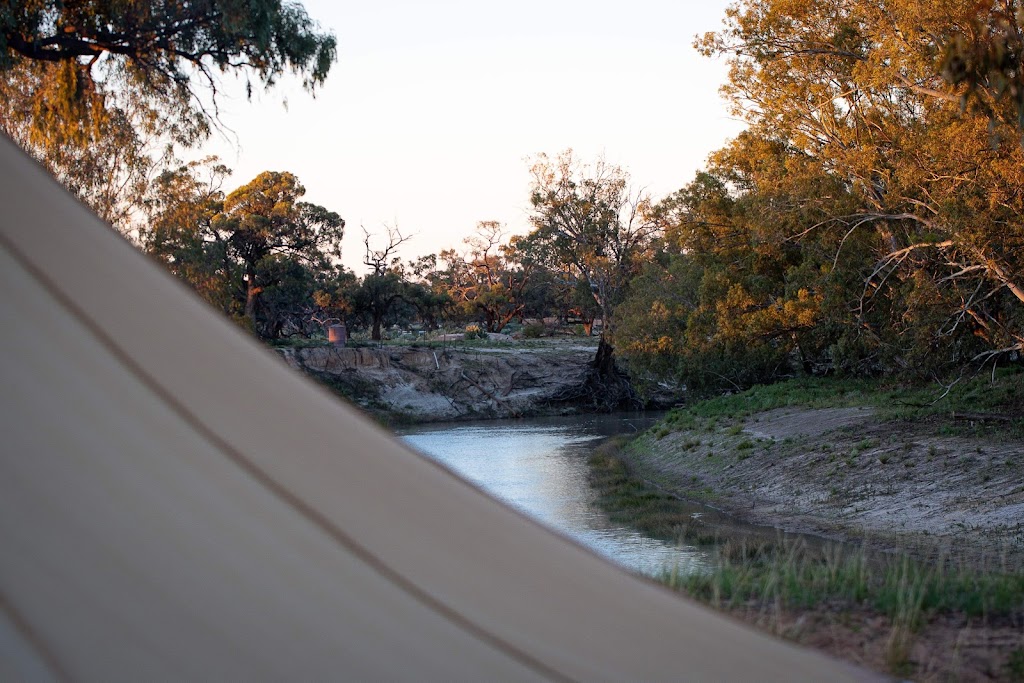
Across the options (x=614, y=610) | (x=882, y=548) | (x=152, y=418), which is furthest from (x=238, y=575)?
(x=882, y=548)

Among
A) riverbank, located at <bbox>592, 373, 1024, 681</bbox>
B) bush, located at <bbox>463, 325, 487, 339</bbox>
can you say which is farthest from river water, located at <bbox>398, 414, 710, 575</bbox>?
bush, located at <bbox>463, 325, 487, 339</bbox>

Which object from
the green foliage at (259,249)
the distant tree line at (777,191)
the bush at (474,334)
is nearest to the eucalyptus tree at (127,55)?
the distant tree line at (777,191)

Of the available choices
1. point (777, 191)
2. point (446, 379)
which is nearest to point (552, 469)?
point (777, 191)

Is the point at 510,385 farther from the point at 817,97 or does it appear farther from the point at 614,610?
the point at 614,610

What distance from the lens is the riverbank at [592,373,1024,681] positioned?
13.2ft

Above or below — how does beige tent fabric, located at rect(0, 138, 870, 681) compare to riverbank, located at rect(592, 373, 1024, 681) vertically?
above

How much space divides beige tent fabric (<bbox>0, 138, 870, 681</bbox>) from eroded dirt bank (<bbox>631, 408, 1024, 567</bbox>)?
5.75 meters

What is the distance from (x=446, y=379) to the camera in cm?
2934

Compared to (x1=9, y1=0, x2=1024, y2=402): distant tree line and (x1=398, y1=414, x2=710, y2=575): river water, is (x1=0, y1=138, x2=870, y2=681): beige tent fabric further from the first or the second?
(x1=9, y1=0, x2=1024, y2=402): distant tree line

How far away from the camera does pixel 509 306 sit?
47.5 meters

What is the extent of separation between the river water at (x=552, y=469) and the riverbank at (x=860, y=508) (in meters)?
0.41

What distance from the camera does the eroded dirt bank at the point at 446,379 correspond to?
27828 mm

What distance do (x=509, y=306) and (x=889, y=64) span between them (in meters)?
34.4

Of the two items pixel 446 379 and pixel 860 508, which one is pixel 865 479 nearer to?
pixel 860 508
